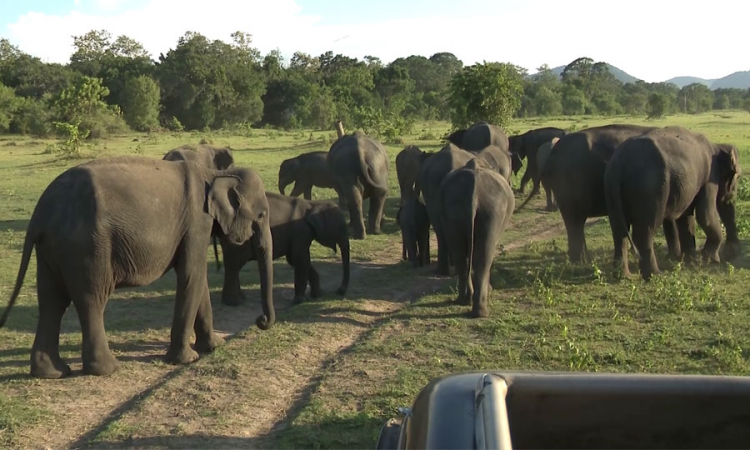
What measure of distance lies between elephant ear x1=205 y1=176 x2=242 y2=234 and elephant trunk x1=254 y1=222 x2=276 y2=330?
0.46m

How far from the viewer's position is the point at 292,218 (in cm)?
978

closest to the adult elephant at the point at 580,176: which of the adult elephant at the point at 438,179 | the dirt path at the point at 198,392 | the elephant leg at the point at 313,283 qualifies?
the adult elephant at the point at 438,179

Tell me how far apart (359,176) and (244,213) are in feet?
19.9

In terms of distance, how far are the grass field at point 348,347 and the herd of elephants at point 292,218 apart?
342 mm

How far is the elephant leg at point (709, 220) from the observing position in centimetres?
1040

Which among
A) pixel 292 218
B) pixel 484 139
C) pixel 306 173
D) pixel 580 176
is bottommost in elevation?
pixel 292 218

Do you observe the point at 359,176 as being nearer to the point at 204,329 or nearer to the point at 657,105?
the point at 204,329

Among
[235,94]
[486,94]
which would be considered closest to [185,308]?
[486,94]

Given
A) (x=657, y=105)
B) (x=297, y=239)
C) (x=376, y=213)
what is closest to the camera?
(x=297, y=239)

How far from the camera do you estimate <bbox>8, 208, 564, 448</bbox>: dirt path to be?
217 inches

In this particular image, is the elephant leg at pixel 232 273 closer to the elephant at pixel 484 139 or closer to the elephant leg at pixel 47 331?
the elephant leg at pixel 47 331

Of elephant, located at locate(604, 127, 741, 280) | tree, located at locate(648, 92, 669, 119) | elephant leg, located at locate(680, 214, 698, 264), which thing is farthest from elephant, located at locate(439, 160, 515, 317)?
tree, located at locate(648, 92, 669, 119)

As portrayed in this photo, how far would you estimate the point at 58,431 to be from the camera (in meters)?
5.66

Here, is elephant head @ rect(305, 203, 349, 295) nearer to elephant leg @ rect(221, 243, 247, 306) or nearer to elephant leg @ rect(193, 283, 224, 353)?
elephant leg @ rect(221, 243, 247, 306)
